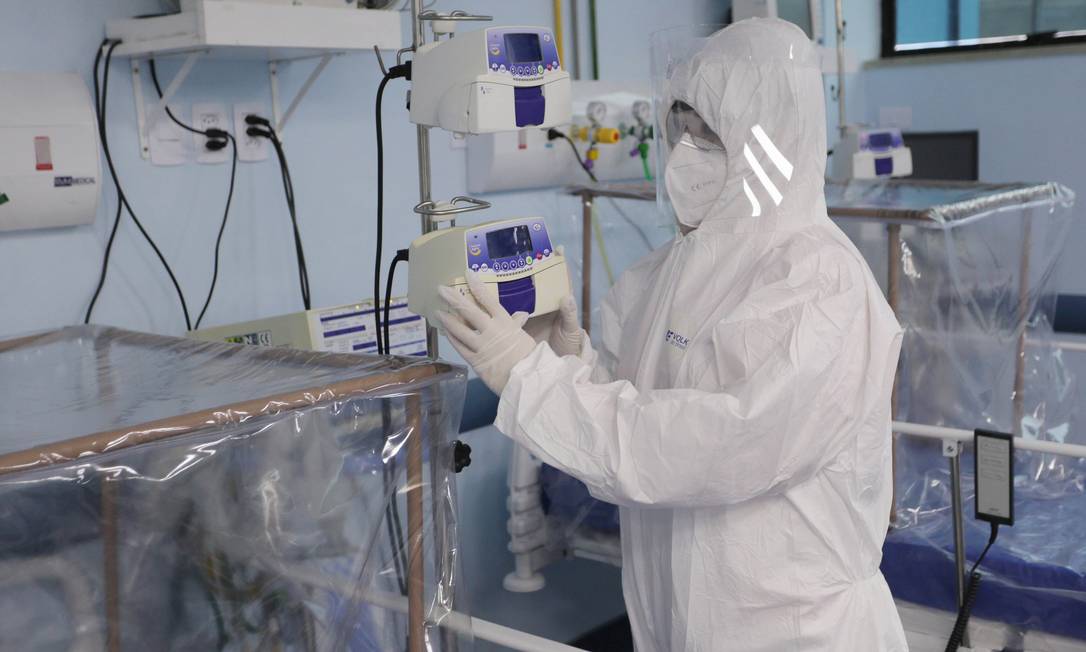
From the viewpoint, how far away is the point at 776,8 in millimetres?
3219

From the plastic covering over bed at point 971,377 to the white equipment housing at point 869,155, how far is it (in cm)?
48

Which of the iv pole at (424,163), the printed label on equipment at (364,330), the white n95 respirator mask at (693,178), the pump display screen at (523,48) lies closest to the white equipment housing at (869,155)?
the printed label on equipment at (364,330)

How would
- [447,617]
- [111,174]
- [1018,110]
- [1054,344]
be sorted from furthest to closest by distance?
[1018,110]
[1054,344]
[111,174]
[447,617]

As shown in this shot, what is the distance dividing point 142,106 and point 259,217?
1.10 ft

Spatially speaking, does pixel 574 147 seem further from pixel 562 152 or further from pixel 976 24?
pixel 976 24

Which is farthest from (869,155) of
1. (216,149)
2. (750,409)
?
(750,409)

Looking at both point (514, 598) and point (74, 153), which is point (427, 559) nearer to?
point (74, 153)

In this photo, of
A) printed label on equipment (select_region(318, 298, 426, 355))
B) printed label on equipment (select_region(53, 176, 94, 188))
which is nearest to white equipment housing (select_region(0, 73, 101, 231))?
printed label on equipment (select_region(53, 176, 94, 188))

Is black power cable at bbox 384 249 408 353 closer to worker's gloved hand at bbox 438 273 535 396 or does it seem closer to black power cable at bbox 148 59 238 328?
worker's gloved hand at bbox 438 273 535 396

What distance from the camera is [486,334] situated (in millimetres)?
1373

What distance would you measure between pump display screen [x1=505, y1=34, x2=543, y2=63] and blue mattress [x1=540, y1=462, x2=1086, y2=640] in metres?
1.28

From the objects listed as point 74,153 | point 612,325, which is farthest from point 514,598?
point 74,153

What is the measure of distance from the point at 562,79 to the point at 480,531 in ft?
5.27

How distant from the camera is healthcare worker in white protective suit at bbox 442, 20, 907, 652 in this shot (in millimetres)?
1309
